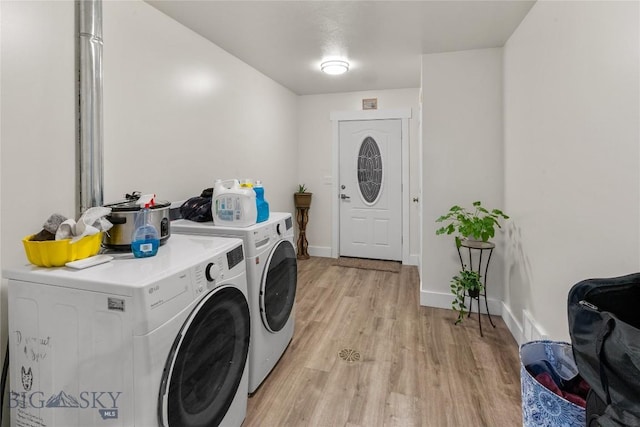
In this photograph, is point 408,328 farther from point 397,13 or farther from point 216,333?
point 397,13

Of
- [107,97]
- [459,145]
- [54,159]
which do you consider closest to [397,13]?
[459,145]

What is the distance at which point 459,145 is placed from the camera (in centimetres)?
284

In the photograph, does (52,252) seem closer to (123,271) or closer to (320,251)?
(123,271)

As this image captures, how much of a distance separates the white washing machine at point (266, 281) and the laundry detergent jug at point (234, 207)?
0.06 metres

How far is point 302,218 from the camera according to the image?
4.48 meters

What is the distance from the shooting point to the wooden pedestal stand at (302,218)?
14.5 feet

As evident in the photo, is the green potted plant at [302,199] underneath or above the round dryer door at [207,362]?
above

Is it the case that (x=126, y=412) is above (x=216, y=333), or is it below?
below

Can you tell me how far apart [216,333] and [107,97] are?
4.70 ft

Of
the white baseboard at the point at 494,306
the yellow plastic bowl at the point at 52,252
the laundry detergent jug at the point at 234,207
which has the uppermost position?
the laundry detergent jug at the point at 234,207

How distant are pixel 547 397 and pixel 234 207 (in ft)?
5.09

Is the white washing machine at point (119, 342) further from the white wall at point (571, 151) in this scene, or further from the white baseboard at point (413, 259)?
the white baseboard at point (413, 259)

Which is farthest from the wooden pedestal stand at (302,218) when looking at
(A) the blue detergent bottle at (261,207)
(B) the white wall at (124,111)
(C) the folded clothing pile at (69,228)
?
(C) the folded clothing pile at (69,228)

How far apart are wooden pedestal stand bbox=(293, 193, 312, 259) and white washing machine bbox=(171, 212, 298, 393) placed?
2.27m
